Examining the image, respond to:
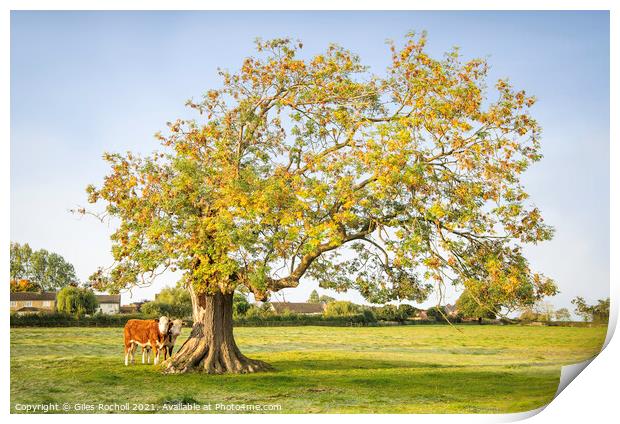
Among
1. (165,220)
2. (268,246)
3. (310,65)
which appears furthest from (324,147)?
(165,220)

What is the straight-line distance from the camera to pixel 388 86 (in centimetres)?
1211

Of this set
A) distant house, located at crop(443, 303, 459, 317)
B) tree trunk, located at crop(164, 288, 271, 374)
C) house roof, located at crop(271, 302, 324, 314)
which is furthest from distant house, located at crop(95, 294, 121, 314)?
distant house, located at crop(443, 303, 459, 317)

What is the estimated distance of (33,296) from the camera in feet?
40.2

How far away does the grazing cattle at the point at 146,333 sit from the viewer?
13.4m

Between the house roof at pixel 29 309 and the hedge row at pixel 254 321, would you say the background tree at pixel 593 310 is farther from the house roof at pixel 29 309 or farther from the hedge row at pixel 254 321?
the house roof at pixel 29 309

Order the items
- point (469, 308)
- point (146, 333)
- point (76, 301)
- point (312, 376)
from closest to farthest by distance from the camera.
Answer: point (76, 301)
point (469, 308)
point (312, 376)
point (146, 333)

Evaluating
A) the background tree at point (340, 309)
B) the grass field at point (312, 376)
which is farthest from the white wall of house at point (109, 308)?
the background tree at point (340, 309)

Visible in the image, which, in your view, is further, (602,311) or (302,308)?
A: (302,308)

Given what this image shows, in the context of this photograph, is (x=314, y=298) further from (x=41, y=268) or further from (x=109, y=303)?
(x=41, y=268)

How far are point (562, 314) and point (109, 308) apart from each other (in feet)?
28.4

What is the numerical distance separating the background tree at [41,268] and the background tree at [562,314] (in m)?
8.74

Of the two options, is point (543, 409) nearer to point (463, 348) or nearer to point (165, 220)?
point (165, 220)

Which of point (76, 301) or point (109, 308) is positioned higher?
point (76, 301)

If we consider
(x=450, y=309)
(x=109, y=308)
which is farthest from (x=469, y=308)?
(x=109, y=308)
